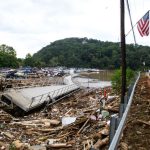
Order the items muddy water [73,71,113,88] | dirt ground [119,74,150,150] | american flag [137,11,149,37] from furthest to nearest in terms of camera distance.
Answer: muddy water [73,71,113,88] < american flag [137,11,149,37] < dirt ground [119,74,150,150]

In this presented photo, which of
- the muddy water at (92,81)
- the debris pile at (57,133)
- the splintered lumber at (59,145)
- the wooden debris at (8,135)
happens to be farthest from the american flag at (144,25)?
the muddy water at (92,81)

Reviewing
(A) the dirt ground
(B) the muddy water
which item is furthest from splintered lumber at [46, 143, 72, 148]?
(B) the muddy water

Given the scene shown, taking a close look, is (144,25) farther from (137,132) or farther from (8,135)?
(137,132)

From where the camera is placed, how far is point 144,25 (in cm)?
3089

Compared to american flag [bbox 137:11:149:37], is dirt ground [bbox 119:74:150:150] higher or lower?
lower

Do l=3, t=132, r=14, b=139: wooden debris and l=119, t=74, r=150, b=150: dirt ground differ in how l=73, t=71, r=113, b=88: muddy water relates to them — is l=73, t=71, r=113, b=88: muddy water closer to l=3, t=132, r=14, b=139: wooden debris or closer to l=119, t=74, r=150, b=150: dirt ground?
l=3, t=132, r=14, b=139: wooden debris

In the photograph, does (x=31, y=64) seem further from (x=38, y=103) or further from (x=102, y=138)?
(x=102, y=138)

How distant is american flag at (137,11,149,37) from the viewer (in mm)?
30506

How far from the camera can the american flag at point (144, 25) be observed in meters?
30.5

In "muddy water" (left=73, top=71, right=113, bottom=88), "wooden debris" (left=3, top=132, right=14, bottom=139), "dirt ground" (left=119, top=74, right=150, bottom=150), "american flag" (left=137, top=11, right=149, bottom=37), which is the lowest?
"muddy water" (left=73, top=71, right=113, bottom=88)

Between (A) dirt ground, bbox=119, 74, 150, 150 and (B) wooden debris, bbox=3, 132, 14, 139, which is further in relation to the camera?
(B) wooden debris, bbox=3, 132, 14, 139

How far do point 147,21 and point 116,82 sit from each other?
10.5 m

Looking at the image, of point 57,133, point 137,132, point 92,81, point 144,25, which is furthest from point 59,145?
point 92,81

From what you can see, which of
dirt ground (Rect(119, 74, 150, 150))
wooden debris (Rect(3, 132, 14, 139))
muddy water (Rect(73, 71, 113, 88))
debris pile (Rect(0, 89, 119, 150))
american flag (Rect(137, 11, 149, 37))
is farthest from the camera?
muddy water (Rect(73, 71, 113, 88))
